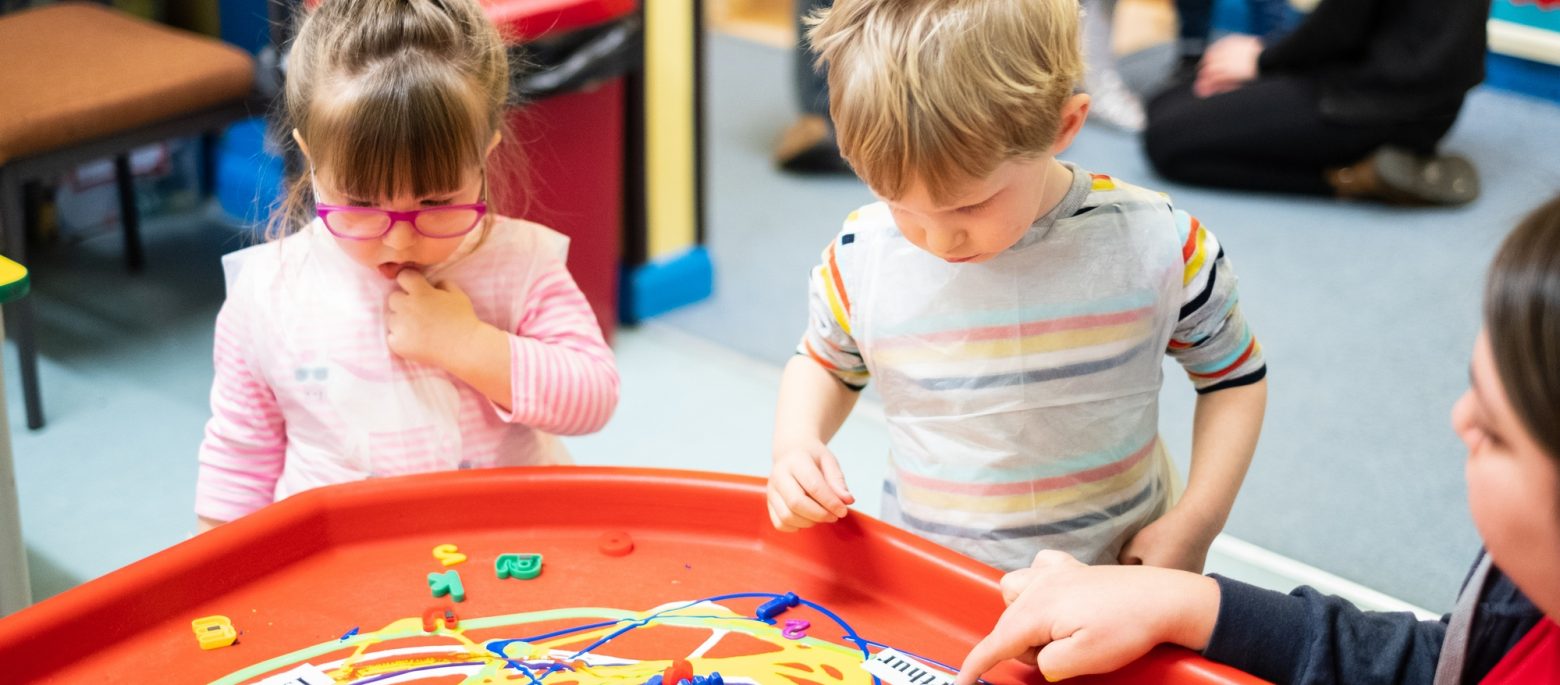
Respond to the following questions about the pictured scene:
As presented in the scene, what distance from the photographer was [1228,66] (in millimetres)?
2787

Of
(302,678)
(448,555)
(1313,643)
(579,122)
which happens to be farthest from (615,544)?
(579,122)

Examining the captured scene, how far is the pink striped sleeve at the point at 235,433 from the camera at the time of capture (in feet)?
3.38

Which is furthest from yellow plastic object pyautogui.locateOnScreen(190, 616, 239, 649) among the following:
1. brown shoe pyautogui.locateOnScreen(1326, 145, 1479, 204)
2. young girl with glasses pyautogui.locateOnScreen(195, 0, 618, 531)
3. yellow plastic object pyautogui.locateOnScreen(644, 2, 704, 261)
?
brown shoe pyautogui.locateOnScreen(1326, 145, 1479, 204)

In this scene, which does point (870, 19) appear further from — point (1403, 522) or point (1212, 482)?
point (1403, 522)

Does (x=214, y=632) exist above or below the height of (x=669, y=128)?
above

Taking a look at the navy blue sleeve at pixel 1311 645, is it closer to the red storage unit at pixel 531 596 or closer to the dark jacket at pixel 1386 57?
the red storage unit at pixel 531 596

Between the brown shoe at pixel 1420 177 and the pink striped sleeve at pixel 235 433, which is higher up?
the pink striped sleeve at pixel 235 433

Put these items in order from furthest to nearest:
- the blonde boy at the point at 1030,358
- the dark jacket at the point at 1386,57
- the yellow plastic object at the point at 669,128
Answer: the dark jacket at the point at 1386,57 → the yellow plastic object at the point at 669,128 → the blonde boy at the point at 1030,358

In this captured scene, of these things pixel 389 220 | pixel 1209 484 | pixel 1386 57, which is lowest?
pixel 1386 57

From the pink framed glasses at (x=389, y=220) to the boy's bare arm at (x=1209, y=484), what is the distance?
19.2 inches

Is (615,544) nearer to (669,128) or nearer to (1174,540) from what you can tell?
(1174,540)

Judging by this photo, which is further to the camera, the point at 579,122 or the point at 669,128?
the point at 669,128

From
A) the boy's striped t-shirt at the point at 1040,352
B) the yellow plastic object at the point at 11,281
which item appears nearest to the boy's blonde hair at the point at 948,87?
the boy's striped t-shirt at the point at 1040,352

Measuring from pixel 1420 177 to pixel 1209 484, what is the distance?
1848 mm
